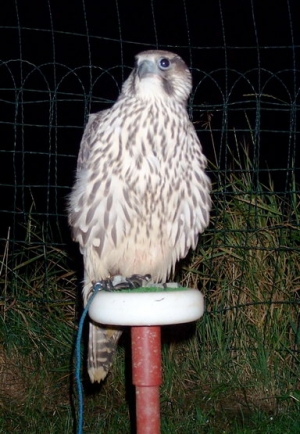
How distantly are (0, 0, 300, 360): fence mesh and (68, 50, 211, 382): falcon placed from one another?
2.20 ft

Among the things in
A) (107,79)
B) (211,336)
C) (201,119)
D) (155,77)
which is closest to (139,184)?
(155,77)

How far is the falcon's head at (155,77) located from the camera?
318 cm

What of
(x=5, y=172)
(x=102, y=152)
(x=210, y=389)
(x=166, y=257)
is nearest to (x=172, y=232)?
(x=166, y=257)

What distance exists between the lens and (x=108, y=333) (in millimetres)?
3398

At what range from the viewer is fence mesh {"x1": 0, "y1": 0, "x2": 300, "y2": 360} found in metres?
4.03

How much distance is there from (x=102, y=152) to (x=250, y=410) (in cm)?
156

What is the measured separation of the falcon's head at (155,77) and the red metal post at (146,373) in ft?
3.57

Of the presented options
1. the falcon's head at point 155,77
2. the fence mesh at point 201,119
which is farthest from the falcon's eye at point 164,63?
the fence mesh at point 201,119

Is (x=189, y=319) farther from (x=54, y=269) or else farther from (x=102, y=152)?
(x=54, y=269)

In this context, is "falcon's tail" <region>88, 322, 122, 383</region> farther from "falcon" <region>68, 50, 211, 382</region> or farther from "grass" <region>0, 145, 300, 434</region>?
"grass" <region>0, 145, 300, 434</region>

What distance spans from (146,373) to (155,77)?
127 centimetres

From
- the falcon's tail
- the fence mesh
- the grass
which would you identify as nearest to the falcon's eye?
the fence mesh

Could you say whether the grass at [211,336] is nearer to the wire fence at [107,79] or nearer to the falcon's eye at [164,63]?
the wire fence at [107,79]

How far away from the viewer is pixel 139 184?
10.1ft
